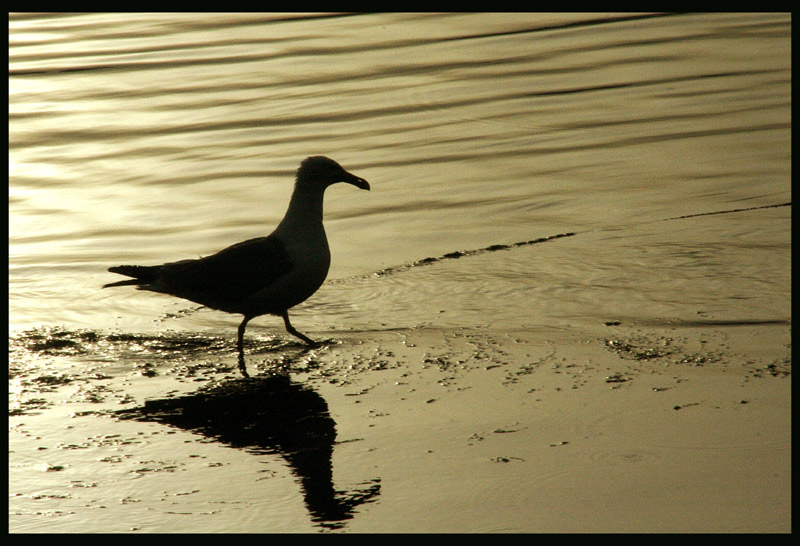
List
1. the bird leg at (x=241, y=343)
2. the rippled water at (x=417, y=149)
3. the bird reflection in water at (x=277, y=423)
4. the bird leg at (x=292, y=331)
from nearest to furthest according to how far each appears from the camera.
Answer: the bird reflection in water at (x=277, y=423), the bird leg at (x=241, y=343), the bird leg at (x=292, y=331), the rippled water at (x=417, y=149)

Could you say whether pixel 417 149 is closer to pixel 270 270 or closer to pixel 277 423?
pixel 270 270

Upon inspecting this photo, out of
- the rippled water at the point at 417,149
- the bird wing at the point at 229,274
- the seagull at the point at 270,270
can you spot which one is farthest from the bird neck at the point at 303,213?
the rippled water at the point at 417,149

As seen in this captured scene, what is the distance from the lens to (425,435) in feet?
16.2

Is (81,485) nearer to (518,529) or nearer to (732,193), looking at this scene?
(518,529)

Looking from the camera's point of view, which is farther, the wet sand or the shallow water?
the shallow water

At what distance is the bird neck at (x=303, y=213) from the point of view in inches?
257

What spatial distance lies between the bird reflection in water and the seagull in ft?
2.23

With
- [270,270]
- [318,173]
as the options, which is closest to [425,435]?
[270,270]

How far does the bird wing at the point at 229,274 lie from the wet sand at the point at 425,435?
0.28 metres

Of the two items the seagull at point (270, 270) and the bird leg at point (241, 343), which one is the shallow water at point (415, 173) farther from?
the seagull at point (270, 270)

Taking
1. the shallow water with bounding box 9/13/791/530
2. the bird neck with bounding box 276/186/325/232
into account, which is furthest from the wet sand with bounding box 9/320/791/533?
the bird neck with bounding box 276/186/325/232

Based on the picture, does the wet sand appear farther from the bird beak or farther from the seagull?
the bird beak

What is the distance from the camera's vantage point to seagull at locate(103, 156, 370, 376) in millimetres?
6383

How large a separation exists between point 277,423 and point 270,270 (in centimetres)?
140
